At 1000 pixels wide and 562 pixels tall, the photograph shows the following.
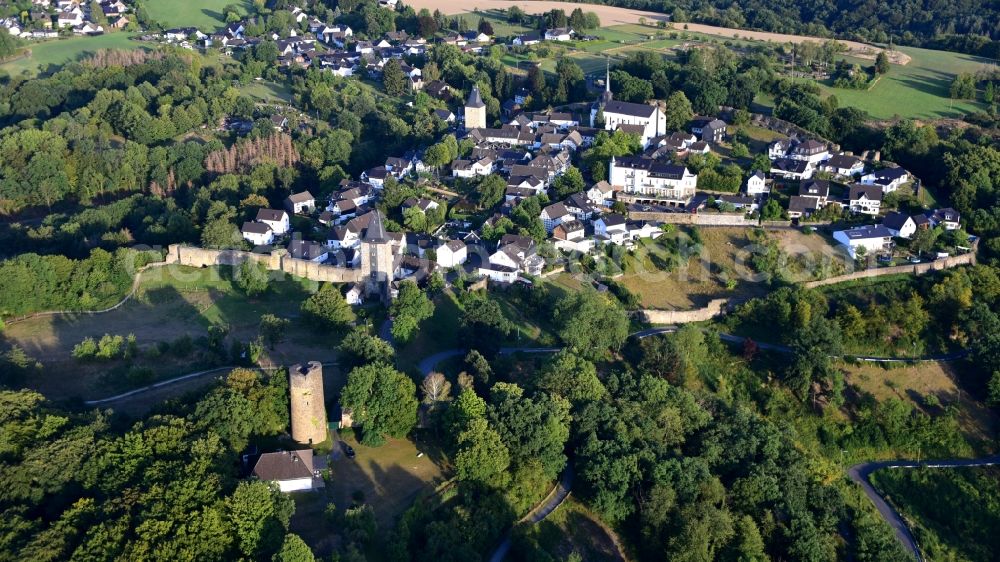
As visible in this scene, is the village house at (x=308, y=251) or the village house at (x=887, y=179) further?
the village house at (x=887, y=179)

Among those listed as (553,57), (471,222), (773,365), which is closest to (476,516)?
(773,365)

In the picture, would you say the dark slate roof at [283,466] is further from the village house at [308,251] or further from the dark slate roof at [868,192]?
the dark slate roof at [868,192]

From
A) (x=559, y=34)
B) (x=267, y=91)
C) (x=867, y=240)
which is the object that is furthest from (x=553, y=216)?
(x=559, y=34)

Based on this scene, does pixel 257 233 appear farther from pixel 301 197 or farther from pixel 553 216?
pixel 553 216

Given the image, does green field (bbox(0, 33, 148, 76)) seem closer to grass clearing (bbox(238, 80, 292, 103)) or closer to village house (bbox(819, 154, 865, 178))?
grass clearing (bbox(238, 80, 292, 103))

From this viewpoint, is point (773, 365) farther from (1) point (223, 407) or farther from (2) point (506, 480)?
(1) point (223, 407)

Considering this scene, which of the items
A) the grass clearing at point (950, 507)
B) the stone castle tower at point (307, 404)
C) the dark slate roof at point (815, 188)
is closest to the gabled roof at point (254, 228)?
the stone castle tower at point (307, 404)
